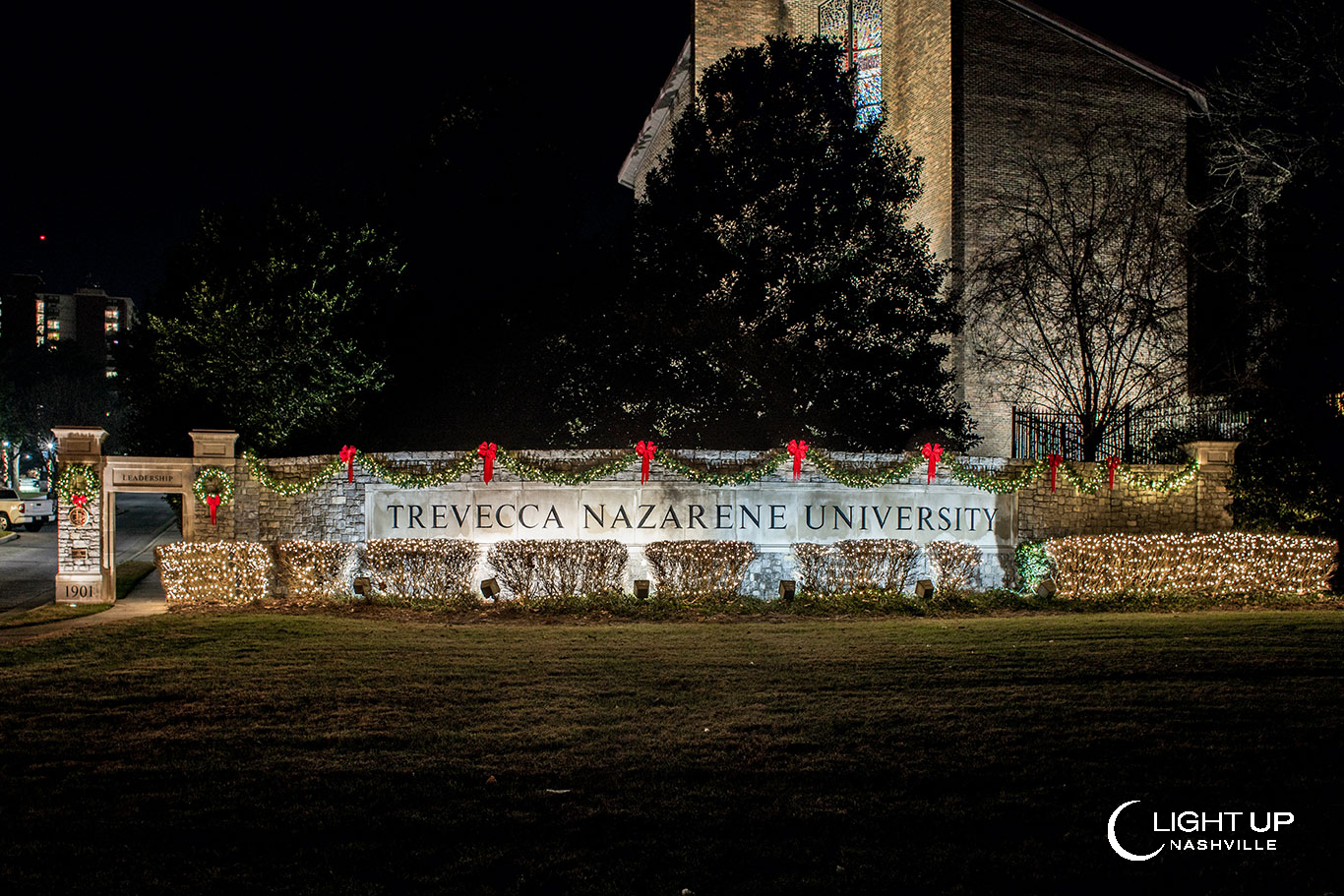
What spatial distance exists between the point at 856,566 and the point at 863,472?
1.61 m

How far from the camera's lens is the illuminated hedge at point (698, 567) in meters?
14.3

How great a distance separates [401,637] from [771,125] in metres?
13.3

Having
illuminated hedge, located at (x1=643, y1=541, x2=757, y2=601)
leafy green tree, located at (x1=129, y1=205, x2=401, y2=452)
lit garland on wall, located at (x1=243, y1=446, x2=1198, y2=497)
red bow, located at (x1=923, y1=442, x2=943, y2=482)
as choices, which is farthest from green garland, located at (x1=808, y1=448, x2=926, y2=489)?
leafy green tree, located at (x1=129, y1=205, x2=401, y2=452)

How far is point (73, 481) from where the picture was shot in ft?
47.4

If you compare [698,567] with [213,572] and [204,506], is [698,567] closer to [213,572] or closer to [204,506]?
[213,572]

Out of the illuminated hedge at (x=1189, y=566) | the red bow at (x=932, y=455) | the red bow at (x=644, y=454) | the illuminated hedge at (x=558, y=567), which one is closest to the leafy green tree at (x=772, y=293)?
the red bow at (x=932, y=455)

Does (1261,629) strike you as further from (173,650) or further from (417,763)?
(173,650)

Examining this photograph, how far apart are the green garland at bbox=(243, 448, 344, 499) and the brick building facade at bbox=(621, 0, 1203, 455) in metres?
14.7

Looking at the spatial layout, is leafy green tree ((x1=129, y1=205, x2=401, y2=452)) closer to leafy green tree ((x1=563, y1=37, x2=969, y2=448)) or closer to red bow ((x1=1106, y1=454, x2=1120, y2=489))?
leafy green tree ((x1=563, y1=37, x2=969, y2=448))

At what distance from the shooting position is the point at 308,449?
74.2ft

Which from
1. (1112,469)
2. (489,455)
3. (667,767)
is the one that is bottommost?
(667,767)

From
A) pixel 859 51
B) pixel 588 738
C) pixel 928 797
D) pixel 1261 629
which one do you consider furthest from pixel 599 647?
pixel 859 51

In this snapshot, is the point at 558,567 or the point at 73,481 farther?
the point at 73,481

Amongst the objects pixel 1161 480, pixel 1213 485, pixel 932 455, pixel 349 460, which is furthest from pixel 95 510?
pixel 1213 485
